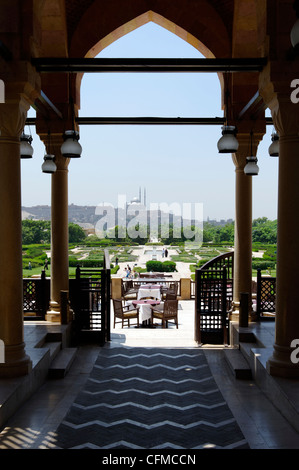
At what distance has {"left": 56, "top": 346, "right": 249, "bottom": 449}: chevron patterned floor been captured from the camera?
4.46 metres

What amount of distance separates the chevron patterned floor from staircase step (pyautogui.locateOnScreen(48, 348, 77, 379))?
0.42 meters

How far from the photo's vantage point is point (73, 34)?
27.5ft

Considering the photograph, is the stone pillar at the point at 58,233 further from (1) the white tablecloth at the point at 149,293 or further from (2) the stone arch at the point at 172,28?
(1) the white tablecloth at the point at 149,293

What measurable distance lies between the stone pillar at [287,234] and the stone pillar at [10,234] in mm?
3126

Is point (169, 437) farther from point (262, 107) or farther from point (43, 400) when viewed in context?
point (262, 107)

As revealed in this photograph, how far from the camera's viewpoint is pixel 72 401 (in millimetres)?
5617

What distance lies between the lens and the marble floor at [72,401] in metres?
4.38

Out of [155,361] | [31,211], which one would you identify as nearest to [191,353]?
[155,361]

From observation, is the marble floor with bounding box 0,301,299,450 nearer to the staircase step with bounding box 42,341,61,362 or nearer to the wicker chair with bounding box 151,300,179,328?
the staircase step with bounding box 42,341,61,362

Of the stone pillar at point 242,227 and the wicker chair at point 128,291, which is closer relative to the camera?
the stone pillar at point 242,227

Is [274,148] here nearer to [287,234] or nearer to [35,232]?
[287,234]

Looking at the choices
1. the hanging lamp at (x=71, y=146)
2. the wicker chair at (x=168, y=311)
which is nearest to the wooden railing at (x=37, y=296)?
the hanging lamp at (x=71, y=146)

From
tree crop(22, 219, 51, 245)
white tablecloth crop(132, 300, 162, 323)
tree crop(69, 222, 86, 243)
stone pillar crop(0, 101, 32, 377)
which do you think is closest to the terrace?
stone pillar crop(0, 101, 32, 377)

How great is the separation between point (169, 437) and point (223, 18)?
734 cm
